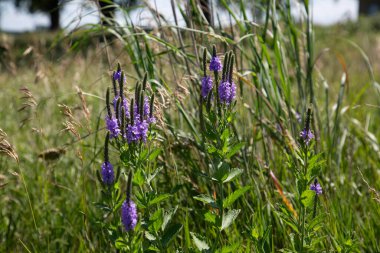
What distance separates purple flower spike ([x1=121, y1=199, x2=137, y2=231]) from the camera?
4.54 feet

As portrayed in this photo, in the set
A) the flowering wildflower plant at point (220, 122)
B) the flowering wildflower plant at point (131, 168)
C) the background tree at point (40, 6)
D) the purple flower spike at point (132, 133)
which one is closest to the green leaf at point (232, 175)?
the flowering wildflower plant at point (220, 122)

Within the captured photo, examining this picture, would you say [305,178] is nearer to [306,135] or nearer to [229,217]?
[306,135]

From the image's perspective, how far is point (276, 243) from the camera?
6.98 feet

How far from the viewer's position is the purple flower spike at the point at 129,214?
1.38m

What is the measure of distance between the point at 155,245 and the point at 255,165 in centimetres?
93

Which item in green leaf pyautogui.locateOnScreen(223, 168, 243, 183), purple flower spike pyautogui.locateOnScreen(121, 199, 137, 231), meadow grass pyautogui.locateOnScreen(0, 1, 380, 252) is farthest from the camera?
meadow grass pyautogui.locateOnScreen(0, 1, 380, 252)

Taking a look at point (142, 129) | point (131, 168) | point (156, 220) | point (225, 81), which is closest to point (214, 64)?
point (225, 81)

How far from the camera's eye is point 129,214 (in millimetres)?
1390

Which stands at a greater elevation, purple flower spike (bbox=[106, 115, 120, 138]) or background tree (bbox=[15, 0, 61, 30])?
background tree (bbox=[15, 0, 61, 30])

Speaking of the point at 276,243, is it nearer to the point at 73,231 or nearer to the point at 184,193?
the point at 184,193

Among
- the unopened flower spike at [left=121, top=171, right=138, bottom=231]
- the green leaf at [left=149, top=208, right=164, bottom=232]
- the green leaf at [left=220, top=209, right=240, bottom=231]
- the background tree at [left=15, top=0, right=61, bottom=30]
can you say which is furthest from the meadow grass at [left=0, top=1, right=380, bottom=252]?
the background tree at [left=15, top=0, right=61, bottom=30]

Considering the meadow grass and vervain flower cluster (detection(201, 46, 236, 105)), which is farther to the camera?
the meadow grass

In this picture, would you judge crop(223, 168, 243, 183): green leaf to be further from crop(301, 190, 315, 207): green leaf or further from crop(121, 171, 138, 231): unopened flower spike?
crop(121, 171, 138, 231): unopened flower spike

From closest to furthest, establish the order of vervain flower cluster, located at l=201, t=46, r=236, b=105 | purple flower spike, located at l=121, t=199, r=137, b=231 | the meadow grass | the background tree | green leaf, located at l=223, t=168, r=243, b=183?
purple flower spike, located at l=121, t=199, r=137, b=231 → vervain flower cluster, located at l=201, t=46, r=236, b=105 → green leaf, located at l=223, t=168, r=243, b=183 → the meadow grass → the background tree
